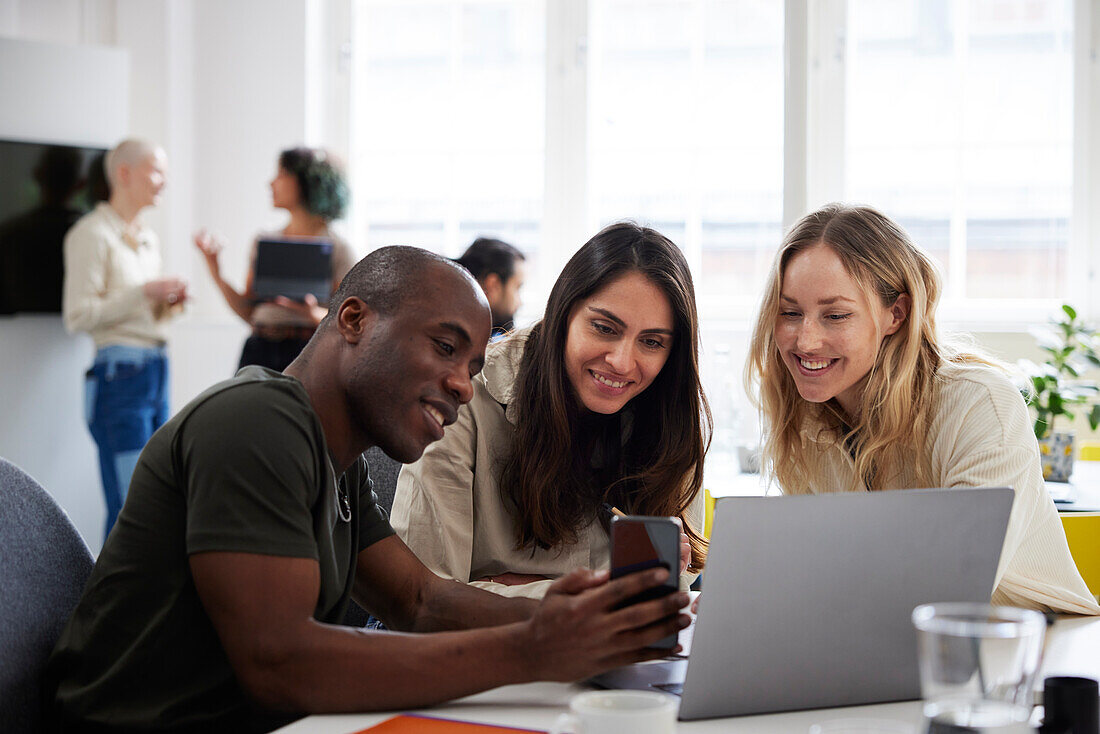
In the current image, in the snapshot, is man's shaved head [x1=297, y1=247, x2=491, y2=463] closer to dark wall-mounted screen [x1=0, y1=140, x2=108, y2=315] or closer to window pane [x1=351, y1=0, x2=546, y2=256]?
dark wall-mounted screen [x1=0, y1=140, x2=108, y2=315]

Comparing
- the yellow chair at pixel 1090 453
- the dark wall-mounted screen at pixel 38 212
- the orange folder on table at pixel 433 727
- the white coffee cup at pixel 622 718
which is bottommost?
the yellow chair at pixel 1090 453

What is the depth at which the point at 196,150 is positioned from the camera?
5090 mm

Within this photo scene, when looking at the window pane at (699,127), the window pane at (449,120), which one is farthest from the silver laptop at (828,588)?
the window pane at (449,120)

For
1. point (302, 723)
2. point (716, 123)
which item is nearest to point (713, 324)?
point (716, 123)

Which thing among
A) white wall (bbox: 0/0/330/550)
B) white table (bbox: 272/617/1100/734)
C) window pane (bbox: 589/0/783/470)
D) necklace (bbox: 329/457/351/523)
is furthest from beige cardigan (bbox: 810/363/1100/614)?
white wall (bbox: 0/0/330/550)

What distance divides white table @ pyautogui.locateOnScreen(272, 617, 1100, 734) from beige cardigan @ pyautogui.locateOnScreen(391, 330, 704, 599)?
23.3 inches

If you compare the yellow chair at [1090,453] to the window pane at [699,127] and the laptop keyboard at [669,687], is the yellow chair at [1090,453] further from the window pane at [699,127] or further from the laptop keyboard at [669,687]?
the laptop keyboard at [669,687]

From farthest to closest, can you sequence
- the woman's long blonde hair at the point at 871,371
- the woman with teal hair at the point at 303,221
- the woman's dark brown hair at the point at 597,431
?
the woman with teal hair at the point at 303,221, the woman's dark brown hair at the point at 597,431, the woman's long blonde hair at the point at 871,371

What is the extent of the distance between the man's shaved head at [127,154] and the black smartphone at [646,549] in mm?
3785

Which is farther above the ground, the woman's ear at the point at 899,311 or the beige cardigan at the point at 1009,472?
the woman's ear at the point at 899,311

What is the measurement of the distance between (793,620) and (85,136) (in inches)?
167

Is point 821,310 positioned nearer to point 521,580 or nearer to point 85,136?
point 521,580

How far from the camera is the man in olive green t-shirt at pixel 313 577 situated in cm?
100

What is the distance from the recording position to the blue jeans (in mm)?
4066
